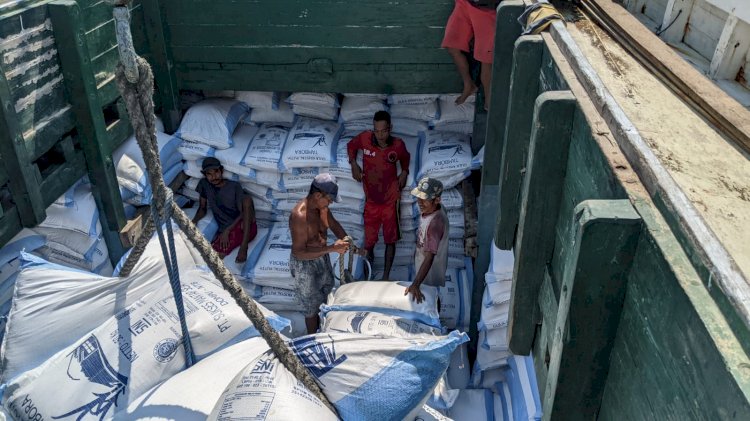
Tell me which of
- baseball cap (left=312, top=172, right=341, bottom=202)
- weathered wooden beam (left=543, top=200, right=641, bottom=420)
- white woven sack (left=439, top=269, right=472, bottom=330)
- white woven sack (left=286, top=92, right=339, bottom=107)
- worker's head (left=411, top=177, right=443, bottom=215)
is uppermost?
weathered wooden beam (left=543, top=200, right=641, bottom=420)

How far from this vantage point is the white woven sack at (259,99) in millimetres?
5539

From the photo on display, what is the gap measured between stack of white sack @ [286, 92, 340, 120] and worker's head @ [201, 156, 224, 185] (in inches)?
34.8

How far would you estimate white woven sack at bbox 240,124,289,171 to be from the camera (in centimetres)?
519

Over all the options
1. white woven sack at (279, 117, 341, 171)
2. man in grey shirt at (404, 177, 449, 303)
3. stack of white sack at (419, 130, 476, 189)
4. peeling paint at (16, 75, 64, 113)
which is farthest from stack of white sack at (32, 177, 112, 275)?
stack of white sack at (419, 130, 476, 189)

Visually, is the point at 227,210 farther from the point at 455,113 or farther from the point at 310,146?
the point at 455,113

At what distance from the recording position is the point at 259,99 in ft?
18.2

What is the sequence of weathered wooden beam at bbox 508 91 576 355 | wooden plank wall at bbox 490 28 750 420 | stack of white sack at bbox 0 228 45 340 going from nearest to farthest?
wooden plank wall at bbox 490 28 750 420 → weathered wooden beam at bbox 508 91 576 355 → stack of white sack at bbox 0 228 45 340

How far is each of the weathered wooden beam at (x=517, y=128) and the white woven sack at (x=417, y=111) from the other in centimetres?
261

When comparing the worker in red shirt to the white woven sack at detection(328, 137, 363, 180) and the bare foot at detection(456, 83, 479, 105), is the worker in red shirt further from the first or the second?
the bare foot at detection(456, 83, 479, 105)

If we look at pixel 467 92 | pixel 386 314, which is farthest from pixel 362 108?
pixel 386 314

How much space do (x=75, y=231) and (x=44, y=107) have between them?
Answer: 91 cm

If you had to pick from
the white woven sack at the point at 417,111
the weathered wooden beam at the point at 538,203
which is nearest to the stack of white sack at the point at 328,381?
the weathered wooden beam at the point at 538,203

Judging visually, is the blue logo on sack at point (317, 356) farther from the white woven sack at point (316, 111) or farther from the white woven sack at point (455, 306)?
the white woven sack at point (316, 111)

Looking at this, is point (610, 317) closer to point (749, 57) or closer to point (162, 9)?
point (749, 57)
